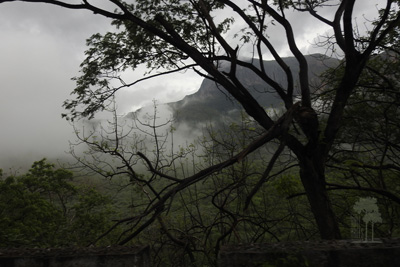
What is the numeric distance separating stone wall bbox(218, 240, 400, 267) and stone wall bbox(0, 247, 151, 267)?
27.9 inches

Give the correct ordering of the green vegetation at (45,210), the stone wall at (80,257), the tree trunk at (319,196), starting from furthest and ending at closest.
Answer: the green vegetation at (45,210) < the tree trunk at (319,196) < the stone wall at (80,257)

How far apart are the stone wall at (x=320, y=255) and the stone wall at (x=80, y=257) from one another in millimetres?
708

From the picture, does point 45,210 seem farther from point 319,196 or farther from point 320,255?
point 320,255

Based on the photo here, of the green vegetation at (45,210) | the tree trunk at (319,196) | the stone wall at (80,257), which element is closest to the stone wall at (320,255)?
the stone wall at (80,257)

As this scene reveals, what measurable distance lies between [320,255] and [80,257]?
6.13 feet

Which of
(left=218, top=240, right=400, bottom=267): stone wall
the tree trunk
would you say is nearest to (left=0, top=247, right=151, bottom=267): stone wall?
(left=218, top=240, right=400, bottom=267): stone wall

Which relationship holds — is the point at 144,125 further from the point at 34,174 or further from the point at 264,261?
the point at 34,174

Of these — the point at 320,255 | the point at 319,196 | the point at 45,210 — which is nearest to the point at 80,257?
the point at 320,255

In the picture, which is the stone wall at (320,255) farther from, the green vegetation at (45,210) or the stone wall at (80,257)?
the green vegetation at (45,210)

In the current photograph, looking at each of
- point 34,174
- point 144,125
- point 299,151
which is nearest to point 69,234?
point 34,174

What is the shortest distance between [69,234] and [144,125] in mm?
15971

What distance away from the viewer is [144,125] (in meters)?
6.63

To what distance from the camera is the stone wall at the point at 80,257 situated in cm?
240

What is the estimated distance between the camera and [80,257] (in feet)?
7.98
